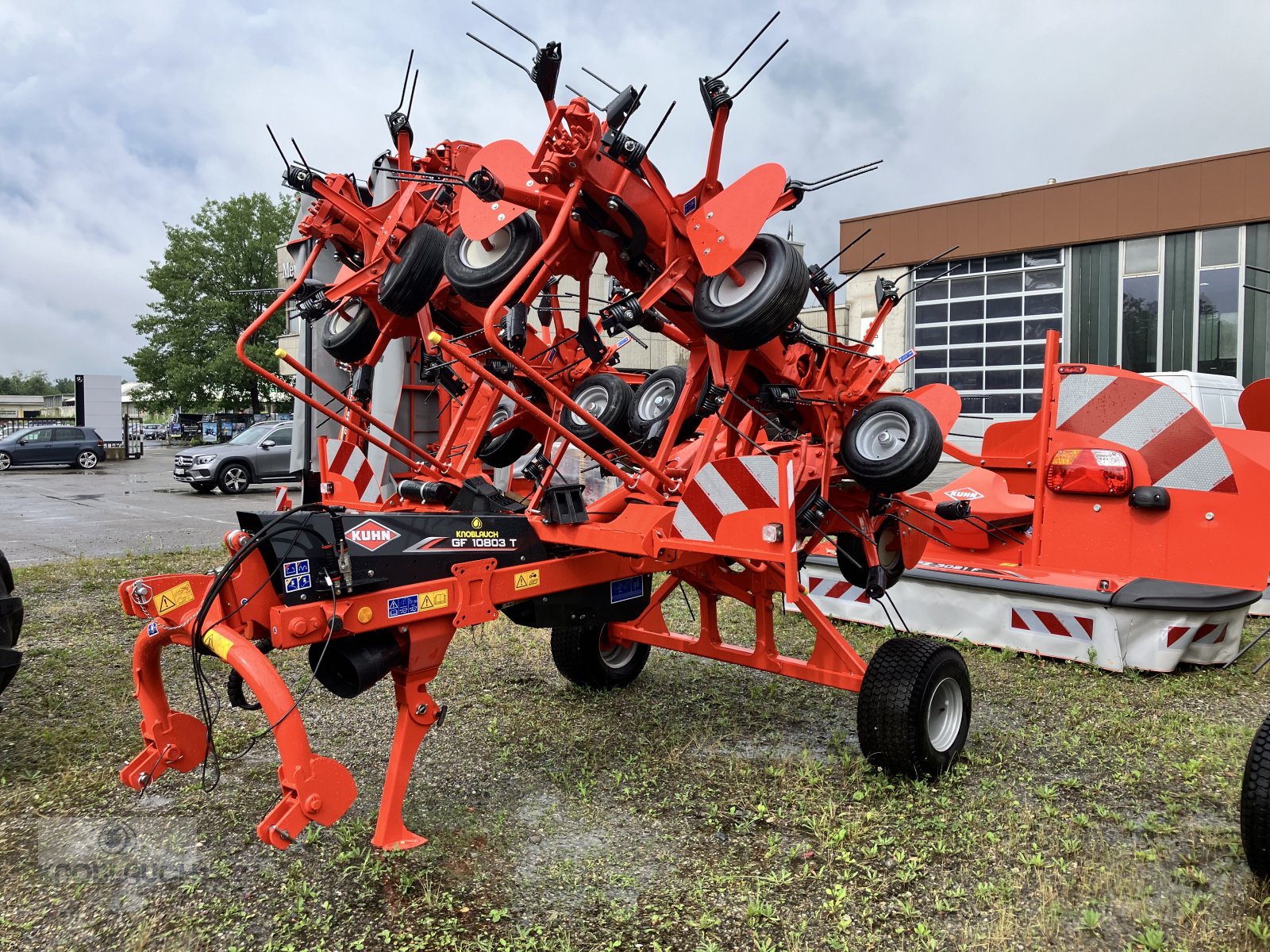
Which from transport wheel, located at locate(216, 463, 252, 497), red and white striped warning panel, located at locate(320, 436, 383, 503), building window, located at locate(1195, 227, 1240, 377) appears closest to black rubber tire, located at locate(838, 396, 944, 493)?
red and white striped warning panel, located at locate(320, 436, 383, 503)

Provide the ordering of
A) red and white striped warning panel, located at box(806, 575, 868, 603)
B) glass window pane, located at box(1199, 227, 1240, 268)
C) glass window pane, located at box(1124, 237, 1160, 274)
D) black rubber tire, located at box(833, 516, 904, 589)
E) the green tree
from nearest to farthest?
black rubber tire, located at box(833, 516, 904, 589), red and white striped warning panel, located at box(806, 575, 868, 603), glass window pane, located at box(1199, 227, 1240, 268), glass window pane, located at box(1124, 237, 1160, 274), the green tree

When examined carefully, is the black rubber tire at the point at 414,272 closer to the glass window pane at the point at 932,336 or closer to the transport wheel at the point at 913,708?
the transport wheel at the point at 913,708

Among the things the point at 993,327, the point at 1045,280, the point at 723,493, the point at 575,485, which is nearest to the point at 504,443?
the point at 575,485

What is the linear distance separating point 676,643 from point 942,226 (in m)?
17.6

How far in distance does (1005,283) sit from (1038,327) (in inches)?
46.9

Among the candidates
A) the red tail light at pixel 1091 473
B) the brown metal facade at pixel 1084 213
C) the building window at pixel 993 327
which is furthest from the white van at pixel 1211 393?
the building window at pixel 993 327

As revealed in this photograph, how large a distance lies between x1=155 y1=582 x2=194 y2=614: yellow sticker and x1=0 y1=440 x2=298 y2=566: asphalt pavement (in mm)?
7544

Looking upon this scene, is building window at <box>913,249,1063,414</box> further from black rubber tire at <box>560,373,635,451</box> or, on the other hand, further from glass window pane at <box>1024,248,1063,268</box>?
black rubber tire at <box>560,373,635,451</box>

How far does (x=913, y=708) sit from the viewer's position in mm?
3592

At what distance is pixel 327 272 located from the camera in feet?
21.8

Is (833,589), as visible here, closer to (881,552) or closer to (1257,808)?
(881,552)

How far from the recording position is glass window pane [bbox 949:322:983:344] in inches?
755

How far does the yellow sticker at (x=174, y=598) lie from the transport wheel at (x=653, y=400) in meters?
2.27

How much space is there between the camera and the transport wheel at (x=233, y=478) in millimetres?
18500
